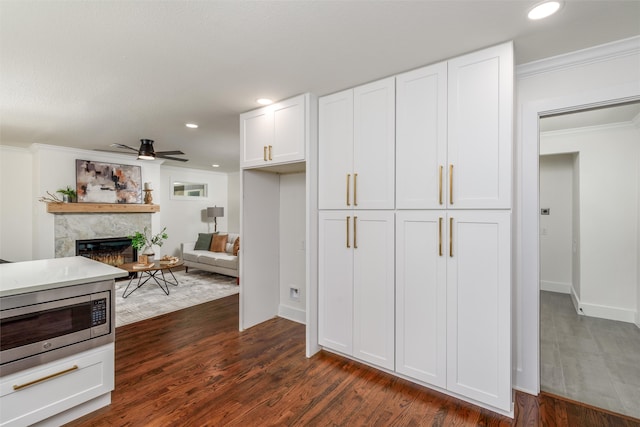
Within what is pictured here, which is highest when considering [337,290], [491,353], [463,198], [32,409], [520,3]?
[520,3]

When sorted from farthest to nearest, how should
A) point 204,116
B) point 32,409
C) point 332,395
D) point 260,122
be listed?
point 204,116 < point 260,122 < point 332,395 < point 32,409

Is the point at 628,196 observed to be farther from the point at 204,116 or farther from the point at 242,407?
the point at 204,116

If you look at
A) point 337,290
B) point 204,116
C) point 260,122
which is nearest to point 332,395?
point 337,290

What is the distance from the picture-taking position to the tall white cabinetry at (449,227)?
6.49ft

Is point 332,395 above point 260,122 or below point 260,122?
below

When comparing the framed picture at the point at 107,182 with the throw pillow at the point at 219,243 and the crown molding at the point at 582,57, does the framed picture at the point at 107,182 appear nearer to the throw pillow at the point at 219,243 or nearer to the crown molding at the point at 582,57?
the throw pillow at the point at 219,243

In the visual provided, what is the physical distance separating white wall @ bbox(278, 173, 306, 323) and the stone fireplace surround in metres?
4.19

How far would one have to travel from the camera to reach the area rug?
4.02 metres

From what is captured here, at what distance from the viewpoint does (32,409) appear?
5.72ft

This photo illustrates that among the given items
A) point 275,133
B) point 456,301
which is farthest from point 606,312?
point 275,133

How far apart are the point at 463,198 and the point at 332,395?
5.72 ft

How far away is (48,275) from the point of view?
1952 mm

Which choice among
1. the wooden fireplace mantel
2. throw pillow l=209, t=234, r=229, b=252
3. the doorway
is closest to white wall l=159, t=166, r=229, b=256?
the wooden fireplace mantel

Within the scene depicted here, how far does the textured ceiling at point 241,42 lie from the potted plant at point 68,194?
256cm
